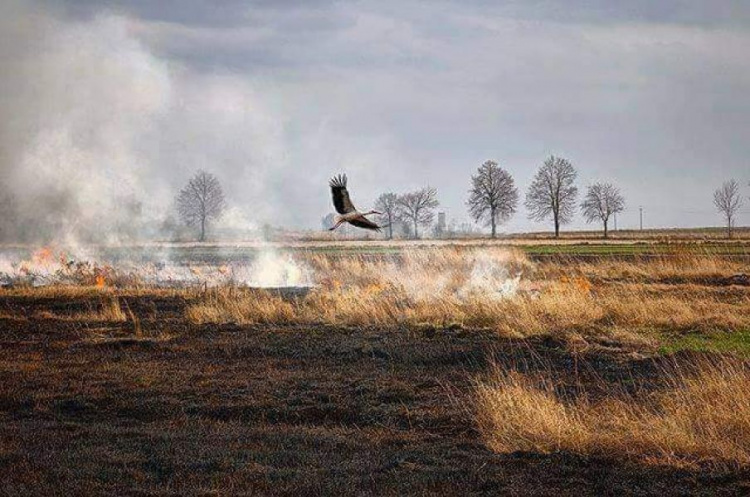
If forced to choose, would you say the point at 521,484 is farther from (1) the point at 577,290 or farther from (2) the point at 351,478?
(1) the point at 577,290

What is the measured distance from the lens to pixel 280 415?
40.7ft

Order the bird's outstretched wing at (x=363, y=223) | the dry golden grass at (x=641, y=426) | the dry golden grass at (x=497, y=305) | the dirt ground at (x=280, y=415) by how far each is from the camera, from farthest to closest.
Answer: the dry golden grass at (x=497, y=305)
the bird's outstretched wing at (x=363, y=223)
the dry golden grass at (x=641, y=426)
the dirt ground at (x=280, y=415)

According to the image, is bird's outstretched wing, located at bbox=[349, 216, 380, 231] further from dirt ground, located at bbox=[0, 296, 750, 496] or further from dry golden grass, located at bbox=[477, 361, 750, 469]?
dry golden grass, located at bbox=[477, 361, 750, 469]

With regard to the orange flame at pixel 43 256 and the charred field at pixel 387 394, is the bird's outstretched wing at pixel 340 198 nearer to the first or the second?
the charred field at pixel 387 394

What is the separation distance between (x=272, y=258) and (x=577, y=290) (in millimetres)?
23860

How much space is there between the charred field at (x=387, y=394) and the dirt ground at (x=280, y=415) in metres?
0.04

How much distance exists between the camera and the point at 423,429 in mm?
11430

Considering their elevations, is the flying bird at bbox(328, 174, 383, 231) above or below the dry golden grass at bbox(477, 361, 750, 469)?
above

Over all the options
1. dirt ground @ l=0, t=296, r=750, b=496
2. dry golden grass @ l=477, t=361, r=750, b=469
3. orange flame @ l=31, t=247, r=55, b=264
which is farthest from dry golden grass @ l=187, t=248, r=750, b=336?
orange flame @ l=31, t=247, r=55, b=264

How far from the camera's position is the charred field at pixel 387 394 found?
902 cm

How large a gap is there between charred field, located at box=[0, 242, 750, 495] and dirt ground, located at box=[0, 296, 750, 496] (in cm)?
4

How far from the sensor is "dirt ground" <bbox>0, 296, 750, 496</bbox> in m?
8.79

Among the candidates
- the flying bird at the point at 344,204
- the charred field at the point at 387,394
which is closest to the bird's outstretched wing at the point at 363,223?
the flying bird at the point at 344,204

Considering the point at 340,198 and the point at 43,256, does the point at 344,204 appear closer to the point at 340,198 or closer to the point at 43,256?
the point at 340,198
